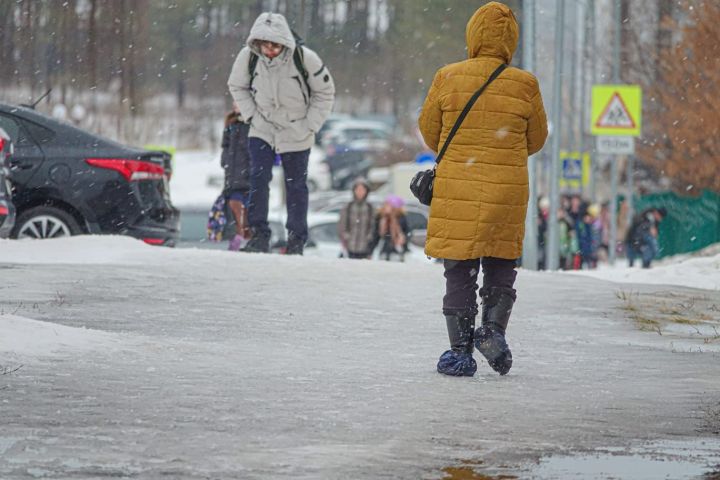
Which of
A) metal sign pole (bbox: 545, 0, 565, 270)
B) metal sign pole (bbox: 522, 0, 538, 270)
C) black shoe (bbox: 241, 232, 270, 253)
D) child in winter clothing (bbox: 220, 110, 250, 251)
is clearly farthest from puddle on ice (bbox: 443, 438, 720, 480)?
metal sign pole (bbox: 545, 0, 565, 270)

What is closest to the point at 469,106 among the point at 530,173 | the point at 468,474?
the point at 468,474

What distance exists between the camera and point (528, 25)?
19766 millimetres

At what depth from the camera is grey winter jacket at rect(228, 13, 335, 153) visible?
13.2 metres

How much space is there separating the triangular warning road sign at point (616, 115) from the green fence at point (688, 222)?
11528 millimetres

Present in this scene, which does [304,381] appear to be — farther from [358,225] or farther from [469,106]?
[358,225]

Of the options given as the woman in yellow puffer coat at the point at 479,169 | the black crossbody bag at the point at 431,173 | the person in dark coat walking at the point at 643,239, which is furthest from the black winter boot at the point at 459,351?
the person in dark coat walking at the point at 643,239

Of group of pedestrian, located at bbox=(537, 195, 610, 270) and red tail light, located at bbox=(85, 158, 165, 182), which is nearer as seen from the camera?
red tail light, located at bbox=(85, 158, 165, 182)

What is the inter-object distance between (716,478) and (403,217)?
1866 centimetres

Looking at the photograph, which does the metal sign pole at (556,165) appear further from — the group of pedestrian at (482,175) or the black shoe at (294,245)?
the group of pedestrian at (482,175)

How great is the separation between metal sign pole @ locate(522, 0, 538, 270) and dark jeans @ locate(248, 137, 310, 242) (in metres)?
6.24

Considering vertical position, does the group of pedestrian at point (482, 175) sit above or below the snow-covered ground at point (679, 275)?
above

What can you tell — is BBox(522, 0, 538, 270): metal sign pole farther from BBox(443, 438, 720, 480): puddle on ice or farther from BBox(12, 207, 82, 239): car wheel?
BBox(443, 438, 720, 480): puddle on ice

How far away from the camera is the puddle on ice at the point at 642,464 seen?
5.62 m

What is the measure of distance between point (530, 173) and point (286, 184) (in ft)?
21.8
